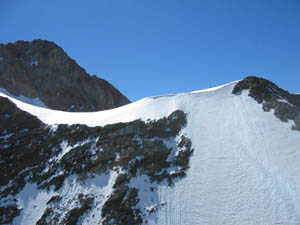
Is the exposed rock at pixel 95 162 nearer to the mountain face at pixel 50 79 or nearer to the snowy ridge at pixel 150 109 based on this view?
the snowy ridge at pixel 150 109

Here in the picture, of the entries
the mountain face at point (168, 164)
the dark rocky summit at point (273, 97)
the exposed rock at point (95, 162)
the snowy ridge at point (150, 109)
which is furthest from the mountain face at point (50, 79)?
the dark rocky summit at point (273, 97)

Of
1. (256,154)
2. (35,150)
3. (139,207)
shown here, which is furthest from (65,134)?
(256,154)

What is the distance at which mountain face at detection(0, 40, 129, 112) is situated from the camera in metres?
58.3

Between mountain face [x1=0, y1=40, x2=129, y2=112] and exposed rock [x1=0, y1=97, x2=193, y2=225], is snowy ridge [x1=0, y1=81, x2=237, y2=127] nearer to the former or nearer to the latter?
exposed rock [x1=0, y1=97, x2=193, y2=225]

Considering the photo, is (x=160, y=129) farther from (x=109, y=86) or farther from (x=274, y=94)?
(x=109, y=86)

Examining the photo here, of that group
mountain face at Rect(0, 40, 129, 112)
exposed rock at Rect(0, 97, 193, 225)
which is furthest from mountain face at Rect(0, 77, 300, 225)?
mountain face at Rect(0, 40, 129, 112)

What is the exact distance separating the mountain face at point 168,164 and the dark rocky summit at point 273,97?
0.29 feet

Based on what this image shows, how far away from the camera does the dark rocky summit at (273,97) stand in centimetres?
1195

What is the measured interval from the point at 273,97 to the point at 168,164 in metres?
10.0

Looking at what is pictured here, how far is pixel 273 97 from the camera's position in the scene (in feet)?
45.1

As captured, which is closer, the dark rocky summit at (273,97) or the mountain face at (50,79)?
the dark rocky summit at (273,97)

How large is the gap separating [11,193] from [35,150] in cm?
392

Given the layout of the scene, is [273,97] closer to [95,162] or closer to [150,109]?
[150,109]

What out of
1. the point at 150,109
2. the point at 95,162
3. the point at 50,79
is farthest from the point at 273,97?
the point at 50,79
